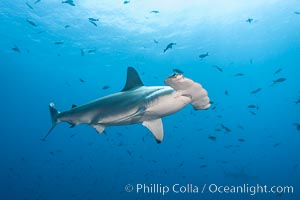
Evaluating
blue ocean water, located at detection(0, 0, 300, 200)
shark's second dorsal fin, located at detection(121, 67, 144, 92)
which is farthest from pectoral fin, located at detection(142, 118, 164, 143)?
blue ocean water, located at detection(0, 0, 300, 200)

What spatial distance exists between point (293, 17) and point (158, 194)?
3553 cm

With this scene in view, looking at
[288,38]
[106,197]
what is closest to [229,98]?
[288,38]

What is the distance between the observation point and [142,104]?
477 cm

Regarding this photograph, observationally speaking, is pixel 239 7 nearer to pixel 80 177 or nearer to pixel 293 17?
pixel 293 17

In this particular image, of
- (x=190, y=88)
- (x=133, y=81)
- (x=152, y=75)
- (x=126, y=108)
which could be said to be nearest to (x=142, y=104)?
(x=126, y=108)

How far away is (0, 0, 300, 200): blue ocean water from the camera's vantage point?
24000 mm

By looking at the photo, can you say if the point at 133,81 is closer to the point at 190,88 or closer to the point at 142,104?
the point at 142,104

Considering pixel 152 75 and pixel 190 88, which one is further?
A: pixel 152 75

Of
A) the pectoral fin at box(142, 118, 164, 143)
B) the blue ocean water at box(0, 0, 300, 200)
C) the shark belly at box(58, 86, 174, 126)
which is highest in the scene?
the shark belly at box(58, 86, 174, 126)

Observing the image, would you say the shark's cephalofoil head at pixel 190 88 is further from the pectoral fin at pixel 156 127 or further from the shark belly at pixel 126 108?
the pectoral fin at pixel 156 127

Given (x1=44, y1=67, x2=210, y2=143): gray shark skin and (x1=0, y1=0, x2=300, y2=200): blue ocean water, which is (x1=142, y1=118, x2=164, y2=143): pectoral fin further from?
(x1=0, y1=0, x2=300, y2=200): blue ocean water

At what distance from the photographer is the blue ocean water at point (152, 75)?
24.0 m

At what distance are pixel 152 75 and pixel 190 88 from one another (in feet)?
116

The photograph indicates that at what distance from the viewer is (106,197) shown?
4916 cm
